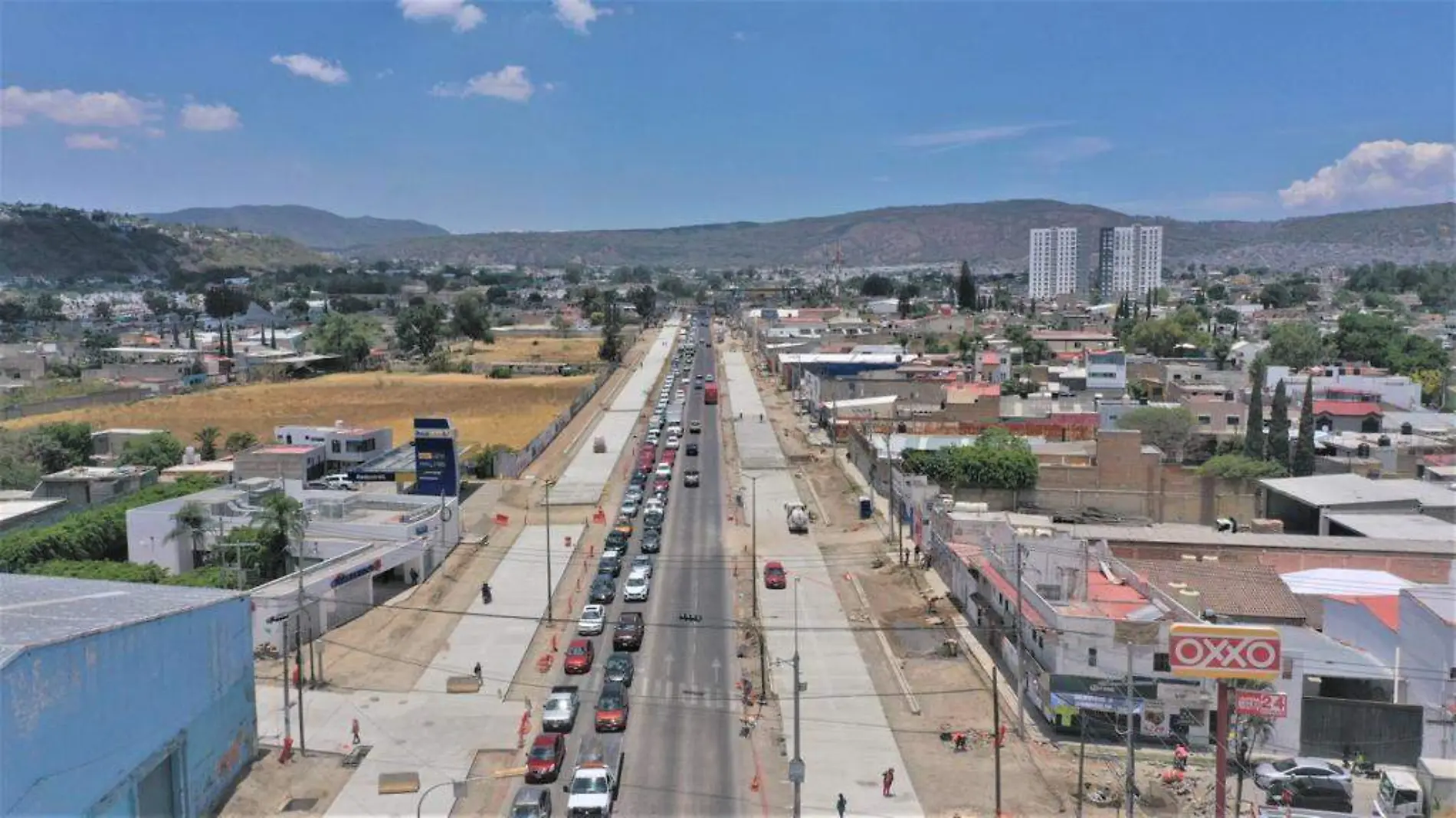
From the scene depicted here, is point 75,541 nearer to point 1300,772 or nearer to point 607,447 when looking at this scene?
point 607,447

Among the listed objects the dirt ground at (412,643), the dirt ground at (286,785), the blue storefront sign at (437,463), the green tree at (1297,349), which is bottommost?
the dirt ground at (286,785)

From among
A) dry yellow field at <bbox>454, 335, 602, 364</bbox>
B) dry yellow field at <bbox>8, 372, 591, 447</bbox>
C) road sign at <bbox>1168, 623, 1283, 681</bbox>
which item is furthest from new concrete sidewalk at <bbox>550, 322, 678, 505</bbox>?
road sign at <bbox>1168, 623, 1283, 681</bbox>

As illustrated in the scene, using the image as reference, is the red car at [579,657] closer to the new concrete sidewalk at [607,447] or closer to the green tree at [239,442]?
the new concrete sidewalk at [607,447]

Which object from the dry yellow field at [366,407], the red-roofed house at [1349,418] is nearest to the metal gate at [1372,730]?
the red-roofed house at [1349,418]

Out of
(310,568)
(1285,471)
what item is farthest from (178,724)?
(1285,471)

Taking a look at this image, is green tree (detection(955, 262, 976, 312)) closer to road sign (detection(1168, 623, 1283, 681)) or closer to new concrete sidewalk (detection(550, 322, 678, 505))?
new concrete sidewalk (detection(550, 322, 678, 505))
